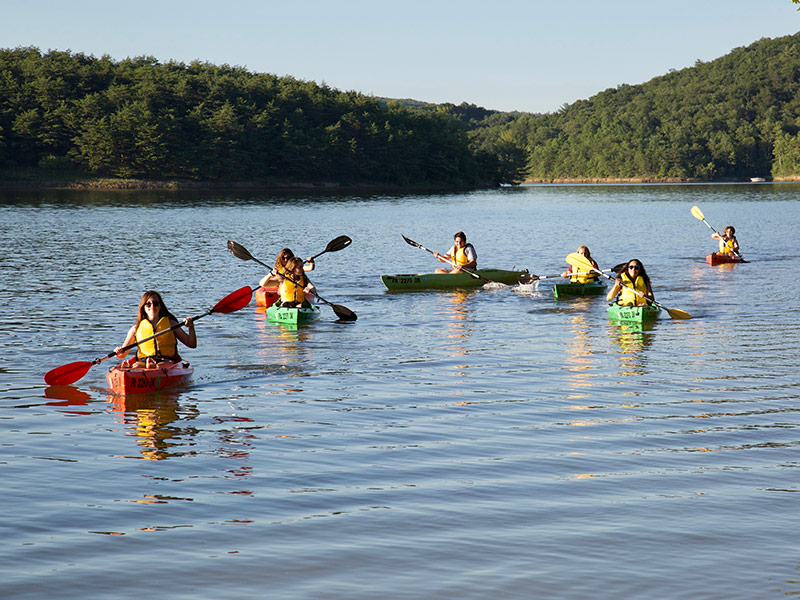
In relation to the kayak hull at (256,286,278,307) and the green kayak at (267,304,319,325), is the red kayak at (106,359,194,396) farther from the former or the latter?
the kayak hull at (256,286,278,307)

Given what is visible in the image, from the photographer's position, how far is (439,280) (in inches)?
989

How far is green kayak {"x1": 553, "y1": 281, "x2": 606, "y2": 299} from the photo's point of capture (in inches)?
904

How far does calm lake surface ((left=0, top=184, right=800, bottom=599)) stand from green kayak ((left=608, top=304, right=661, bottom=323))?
1.15 feet

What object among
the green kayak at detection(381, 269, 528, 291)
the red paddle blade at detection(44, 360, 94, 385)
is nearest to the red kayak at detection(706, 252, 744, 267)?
the green kayak at detection(381, 269, 528, 291)

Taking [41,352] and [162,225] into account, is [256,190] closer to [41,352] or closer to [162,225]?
[162,225]

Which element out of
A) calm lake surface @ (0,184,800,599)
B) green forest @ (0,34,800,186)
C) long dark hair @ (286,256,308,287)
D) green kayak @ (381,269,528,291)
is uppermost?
green forest @ (0,34,800,186)

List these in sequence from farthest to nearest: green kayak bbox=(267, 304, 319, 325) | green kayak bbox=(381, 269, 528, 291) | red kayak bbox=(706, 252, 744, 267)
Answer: red kayak bbox=(706, 252, 744, 267) → green kayak bbox=(381, 269, 528, 291) → green kayak bbox=(267, 304, 319, 325)

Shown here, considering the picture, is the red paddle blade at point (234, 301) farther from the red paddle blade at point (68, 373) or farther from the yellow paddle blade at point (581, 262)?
the yellow paddle blade at point (581, 262)

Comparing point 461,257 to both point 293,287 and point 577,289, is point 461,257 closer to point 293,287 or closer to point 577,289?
point 577,289

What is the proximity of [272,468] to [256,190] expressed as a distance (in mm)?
112988

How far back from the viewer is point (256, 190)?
4707 inches

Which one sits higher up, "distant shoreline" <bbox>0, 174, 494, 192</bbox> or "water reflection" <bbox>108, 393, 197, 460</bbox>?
"distant shoreline" <bbox>0, 174, 494, 192</bbox>

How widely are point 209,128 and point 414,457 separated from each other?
112 meters

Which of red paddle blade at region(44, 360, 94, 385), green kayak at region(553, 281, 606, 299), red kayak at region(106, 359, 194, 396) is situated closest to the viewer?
red kayak at region(106, 359, 194, 396)
